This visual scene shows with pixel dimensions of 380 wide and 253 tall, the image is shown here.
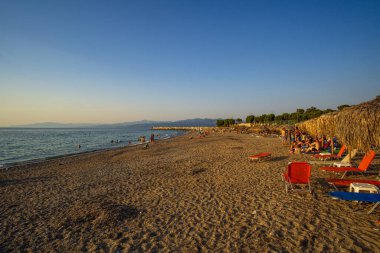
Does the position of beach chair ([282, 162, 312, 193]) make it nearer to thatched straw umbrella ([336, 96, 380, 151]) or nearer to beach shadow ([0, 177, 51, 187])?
thatched straw umbrella ([336, 96, 380, 151])

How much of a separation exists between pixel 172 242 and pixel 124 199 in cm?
303

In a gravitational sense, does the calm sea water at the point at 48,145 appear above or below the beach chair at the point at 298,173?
below

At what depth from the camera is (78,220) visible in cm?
498

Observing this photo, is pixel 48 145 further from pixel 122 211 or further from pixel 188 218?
pixel 188 218

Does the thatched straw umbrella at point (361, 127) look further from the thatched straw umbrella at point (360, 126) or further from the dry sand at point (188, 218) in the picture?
the dry sand at point (188, 218)

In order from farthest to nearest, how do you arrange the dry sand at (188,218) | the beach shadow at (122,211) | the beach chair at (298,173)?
1. the beach chair at (298,173)
2. the beach shadow at (122,211)
3. the dry sand at (188,218)

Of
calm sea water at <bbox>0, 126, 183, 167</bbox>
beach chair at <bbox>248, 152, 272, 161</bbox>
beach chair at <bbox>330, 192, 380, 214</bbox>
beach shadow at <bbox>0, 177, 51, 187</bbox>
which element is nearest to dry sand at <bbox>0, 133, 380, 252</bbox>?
beach chair at <bbox>330, 192, 380, 214</bbox>

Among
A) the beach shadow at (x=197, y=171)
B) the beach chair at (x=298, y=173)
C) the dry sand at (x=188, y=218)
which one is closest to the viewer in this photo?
the dry sand at (x=188, y=218)

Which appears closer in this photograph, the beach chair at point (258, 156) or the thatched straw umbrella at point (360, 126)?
the thatched straw umbrella at point (360, 126)

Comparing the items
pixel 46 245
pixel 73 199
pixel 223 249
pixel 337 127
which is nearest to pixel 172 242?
pixel 223 249

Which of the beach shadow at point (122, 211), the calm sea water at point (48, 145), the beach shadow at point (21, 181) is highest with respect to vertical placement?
the beach shadow at point (122, 211)

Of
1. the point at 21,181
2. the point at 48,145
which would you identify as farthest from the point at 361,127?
the point at 48,145

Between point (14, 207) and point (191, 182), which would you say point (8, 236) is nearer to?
point (14, 207)

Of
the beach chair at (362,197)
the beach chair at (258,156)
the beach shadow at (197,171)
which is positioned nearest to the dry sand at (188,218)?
the beach chair at (362,197)
